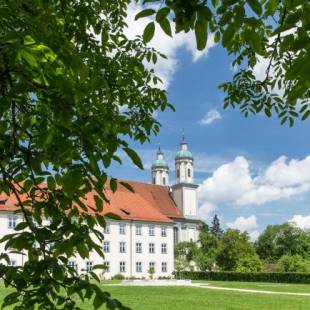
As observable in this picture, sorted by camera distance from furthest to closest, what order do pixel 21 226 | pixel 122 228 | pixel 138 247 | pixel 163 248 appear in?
pixel 163 248 → pixel 138 247 → pixel 122 228 → pixel 21 226

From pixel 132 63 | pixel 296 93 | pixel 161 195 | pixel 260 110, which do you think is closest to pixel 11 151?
pixel 296 93

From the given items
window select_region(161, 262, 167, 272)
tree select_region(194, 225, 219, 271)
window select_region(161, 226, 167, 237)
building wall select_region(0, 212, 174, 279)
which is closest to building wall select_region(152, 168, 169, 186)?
tree select_region(194, 225, 219, 271)

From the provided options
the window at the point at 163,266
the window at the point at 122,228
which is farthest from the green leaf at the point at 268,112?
Answer: the window at the point at 163,266

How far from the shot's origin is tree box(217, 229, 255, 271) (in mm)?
49719

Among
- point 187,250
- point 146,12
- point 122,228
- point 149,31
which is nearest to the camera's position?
point 146,12

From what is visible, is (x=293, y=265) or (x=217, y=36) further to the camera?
(x=293, y=265)

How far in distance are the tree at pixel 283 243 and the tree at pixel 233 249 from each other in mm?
18406

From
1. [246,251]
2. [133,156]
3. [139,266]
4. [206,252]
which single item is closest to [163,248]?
[139,266]

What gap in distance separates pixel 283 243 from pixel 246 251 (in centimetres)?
2338

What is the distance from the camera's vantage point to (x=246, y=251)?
4956 centimetres

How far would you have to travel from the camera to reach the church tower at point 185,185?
74.3 metres

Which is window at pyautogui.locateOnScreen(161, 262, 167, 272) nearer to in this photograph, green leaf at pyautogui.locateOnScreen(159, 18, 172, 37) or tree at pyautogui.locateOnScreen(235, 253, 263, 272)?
tree at pyautogui.locateOnScreen(235, 253, 263, 272)

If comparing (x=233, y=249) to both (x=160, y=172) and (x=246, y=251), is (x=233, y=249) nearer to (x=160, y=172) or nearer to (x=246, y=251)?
(x=246, y=251)

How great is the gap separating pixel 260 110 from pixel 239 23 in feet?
11.4
